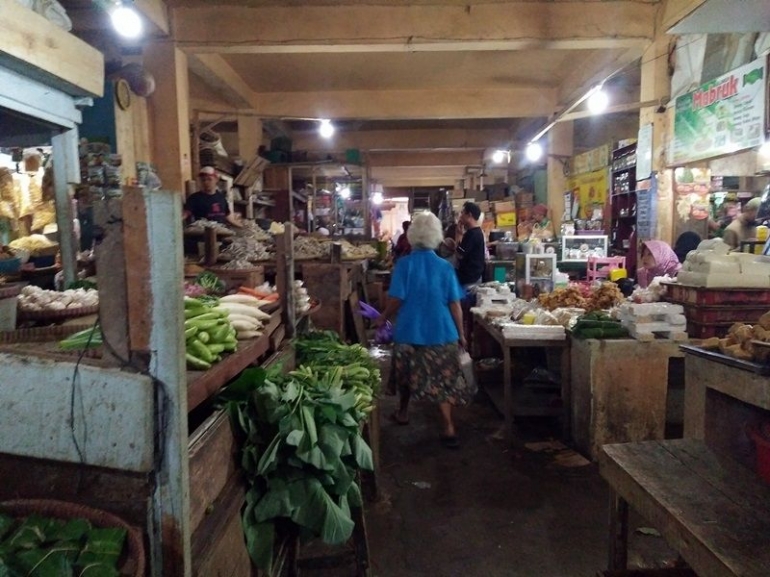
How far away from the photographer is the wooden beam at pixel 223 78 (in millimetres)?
7360

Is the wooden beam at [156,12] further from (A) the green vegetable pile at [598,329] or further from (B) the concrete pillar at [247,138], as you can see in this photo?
(A) the green vegetable pile at [598,329]

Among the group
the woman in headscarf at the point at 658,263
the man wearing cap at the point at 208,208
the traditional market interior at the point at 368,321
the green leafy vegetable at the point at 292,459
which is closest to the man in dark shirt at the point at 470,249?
the traditional market interior at the point at 368,321

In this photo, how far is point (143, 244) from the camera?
141 centimetres

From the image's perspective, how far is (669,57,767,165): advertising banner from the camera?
5055mm

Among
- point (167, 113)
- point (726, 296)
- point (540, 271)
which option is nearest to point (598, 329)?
point (726, 296)

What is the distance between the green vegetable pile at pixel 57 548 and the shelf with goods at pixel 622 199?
356 inches

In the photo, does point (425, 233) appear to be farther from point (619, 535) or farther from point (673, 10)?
point (673, 10)

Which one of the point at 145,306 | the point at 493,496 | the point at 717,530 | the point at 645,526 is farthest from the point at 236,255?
the point at 717,530

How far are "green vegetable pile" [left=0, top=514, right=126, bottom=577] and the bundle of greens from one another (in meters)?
0.60

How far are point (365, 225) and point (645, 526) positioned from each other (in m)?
11.0

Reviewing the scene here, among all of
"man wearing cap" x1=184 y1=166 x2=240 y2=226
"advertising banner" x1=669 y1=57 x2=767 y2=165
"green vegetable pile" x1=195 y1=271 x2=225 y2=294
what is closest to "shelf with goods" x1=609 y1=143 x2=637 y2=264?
"advertising banner" x1=669 y1=57 x2=767 y2=165

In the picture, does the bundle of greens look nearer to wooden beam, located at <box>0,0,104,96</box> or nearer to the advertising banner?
wooden beam, located at <box>0,0,104,96</box>

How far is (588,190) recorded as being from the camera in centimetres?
1070

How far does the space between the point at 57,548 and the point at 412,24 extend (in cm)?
682
